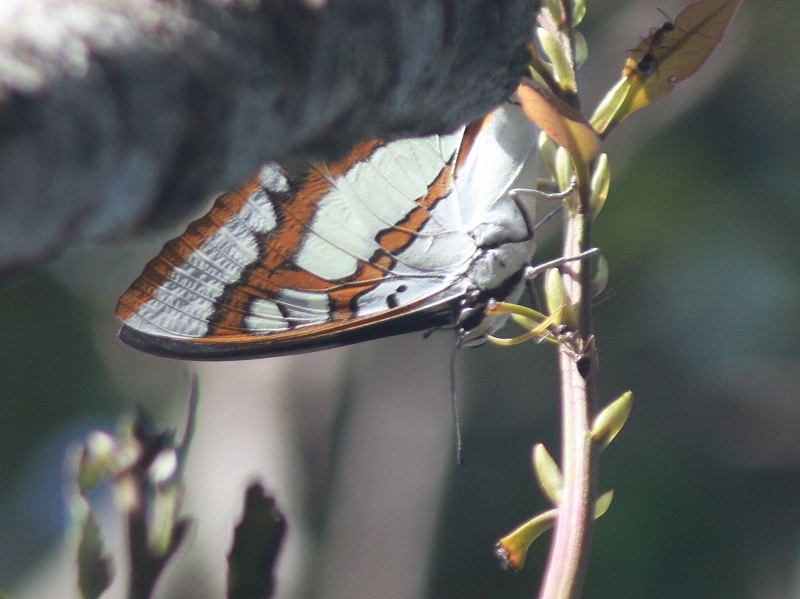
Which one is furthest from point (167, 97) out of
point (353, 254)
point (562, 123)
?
point (353, 254)

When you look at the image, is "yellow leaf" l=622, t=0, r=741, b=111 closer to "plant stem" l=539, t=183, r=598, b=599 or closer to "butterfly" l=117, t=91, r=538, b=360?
"plant stem" l=539, t=183, r=598, b=599

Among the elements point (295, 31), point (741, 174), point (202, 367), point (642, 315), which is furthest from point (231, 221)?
point (741, 174)

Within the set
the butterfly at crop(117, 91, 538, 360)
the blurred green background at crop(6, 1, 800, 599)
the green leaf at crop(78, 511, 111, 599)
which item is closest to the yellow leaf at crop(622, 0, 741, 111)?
the butterfly at crop(117, 91, 538, 360)

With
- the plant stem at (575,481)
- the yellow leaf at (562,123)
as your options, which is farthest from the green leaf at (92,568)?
the yellow leaf at (562,123)

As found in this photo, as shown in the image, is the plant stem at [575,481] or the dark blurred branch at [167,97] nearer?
the dark blurred branch at [167,97]

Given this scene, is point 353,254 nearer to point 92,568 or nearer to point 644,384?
point 92,568

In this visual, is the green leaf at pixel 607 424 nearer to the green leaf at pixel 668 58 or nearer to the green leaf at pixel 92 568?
the green leaf at pixel 668 58
